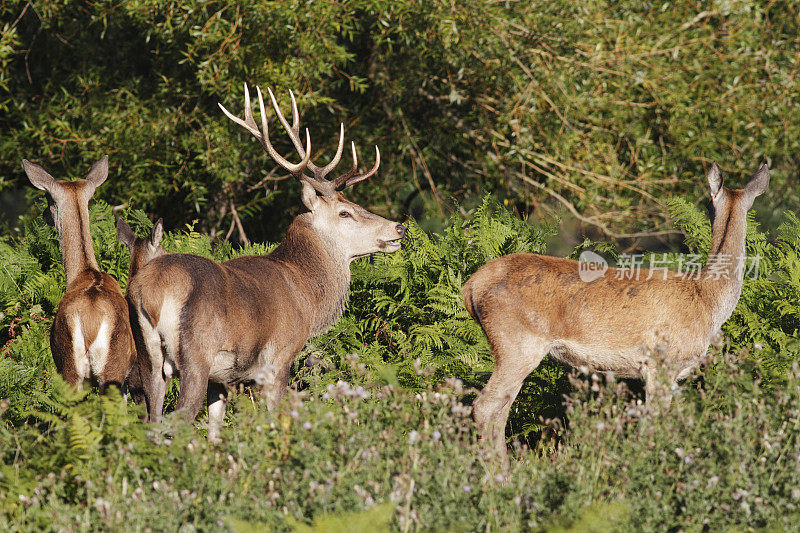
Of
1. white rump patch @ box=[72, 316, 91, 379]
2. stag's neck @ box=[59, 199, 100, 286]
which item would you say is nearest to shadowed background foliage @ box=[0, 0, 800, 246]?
stag's neck @ box=[59, 199, 100, 286]

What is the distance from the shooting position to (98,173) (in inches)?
258

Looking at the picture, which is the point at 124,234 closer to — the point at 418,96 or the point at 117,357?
the point at 117,357

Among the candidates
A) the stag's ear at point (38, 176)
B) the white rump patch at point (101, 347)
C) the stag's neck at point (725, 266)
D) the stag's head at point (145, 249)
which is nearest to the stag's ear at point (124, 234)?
the stag's head at point (145, 249)

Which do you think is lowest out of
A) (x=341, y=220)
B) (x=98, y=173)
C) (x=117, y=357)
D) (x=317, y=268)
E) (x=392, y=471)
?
(x=117, y=357)

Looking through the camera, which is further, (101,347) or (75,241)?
(75,241)

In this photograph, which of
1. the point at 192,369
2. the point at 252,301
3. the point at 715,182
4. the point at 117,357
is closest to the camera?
the point at 192,369

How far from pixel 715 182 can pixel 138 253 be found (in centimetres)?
382

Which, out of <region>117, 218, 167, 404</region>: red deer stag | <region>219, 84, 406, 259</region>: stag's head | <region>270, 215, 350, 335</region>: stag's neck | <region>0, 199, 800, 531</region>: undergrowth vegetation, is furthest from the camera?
<region>219, 84, 406, 259</region>: stag's head

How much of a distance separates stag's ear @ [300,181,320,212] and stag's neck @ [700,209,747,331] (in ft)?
8.69

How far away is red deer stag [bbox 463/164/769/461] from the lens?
17.9 feet

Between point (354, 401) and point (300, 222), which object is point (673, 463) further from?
point (300, 222)

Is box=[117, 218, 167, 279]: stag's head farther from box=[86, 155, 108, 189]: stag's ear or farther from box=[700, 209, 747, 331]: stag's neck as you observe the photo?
box=[700, 209, 747, 331]: stag's neck

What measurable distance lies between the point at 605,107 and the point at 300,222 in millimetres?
5225

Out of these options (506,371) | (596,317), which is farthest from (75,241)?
(596,317)
